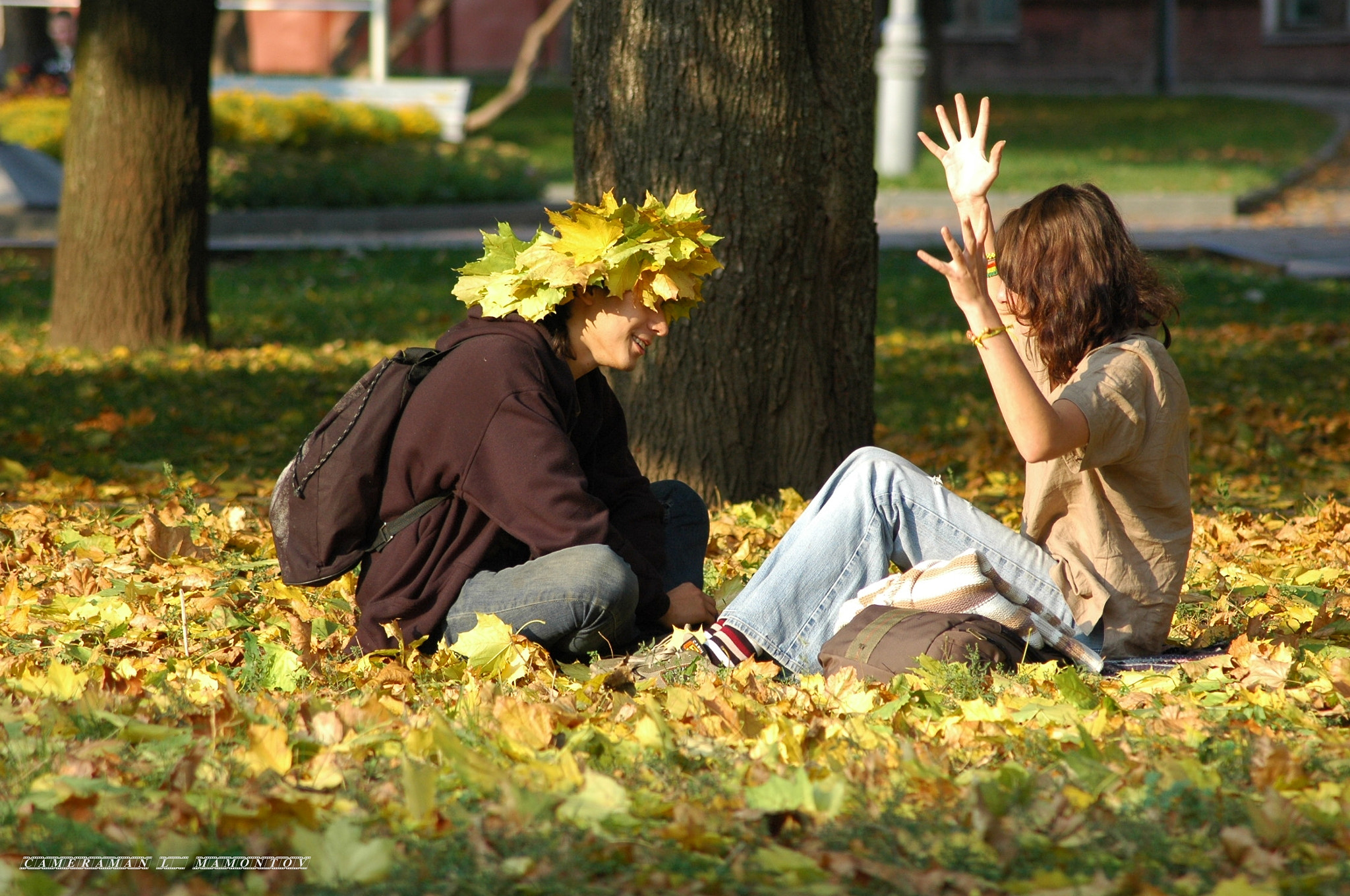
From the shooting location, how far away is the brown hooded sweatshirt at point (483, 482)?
3281 mm

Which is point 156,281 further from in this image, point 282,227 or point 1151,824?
point 1151,824

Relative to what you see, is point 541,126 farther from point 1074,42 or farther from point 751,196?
point 751,196

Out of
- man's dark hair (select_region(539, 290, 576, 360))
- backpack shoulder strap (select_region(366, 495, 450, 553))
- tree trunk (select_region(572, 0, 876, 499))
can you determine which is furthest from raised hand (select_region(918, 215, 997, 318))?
tree trunk (select_region(572, 0, 876, 499))

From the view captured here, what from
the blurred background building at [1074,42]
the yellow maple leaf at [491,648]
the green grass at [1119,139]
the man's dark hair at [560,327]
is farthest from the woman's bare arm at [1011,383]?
the blurred background building at [1074,42]

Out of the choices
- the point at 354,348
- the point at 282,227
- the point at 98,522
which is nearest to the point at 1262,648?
the point at 98,522

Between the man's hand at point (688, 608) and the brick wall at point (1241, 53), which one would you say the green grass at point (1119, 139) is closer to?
the brick wall at point (1241, 53)

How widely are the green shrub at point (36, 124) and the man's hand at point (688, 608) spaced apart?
1203cm

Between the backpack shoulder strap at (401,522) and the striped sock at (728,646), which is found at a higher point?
the backpack shoulder strap at (401,522)

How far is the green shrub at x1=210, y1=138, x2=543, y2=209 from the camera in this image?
14203 mm

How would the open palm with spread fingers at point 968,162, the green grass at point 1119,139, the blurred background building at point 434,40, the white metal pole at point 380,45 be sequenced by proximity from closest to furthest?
the open palm with spread fingers at point 968,162, the white metal pole at point 380,45, the green grass at point 1119,139, the blurred background building at point 434,40

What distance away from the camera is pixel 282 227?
1384cm

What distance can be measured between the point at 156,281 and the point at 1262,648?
6.82 m

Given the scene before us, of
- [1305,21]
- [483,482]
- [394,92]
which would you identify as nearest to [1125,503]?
[483,482]

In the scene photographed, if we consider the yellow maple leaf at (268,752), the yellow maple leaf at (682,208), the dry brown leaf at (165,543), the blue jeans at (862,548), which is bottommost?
the dry brown leaf at (165,543)
